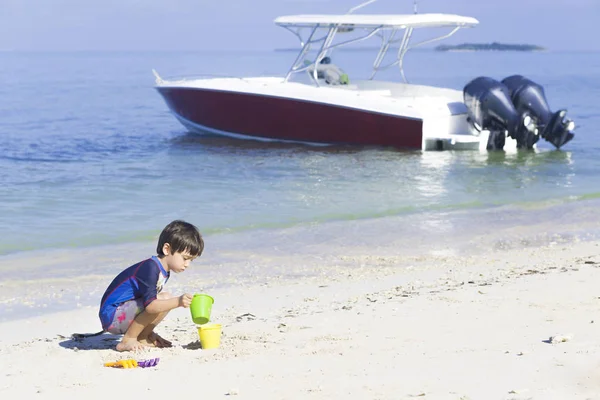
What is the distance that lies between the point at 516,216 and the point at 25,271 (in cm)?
592

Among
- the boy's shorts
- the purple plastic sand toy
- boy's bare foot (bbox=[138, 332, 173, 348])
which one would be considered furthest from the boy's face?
the purple plastic sand toy

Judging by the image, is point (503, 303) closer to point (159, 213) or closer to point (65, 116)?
point (159, 213)

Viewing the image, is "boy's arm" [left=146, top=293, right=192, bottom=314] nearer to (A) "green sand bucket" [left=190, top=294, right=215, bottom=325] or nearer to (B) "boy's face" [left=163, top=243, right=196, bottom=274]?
(A) "green sand bucket" [left=190, top=294, right=215, bottom=325]

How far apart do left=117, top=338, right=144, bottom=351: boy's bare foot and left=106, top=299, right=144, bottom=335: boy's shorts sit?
89 millimetres

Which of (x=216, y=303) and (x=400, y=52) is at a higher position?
(x=400, y=52)

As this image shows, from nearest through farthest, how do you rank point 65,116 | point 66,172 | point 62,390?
point 62,390 < point 66,172 < point 65,116

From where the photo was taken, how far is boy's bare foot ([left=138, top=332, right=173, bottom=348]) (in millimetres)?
5500

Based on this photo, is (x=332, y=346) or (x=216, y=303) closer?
(x=332, y=346)

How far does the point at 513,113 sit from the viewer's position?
1789 cm

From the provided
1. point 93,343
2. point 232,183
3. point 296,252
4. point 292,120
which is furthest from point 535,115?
point 93,343

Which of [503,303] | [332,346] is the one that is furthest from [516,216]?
[332,346]

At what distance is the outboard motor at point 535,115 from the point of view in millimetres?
18078

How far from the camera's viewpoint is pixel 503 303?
6184 millimetres

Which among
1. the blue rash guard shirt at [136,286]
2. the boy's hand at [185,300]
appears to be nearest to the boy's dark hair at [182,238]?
the blue rash guard shirt at [136,286]
